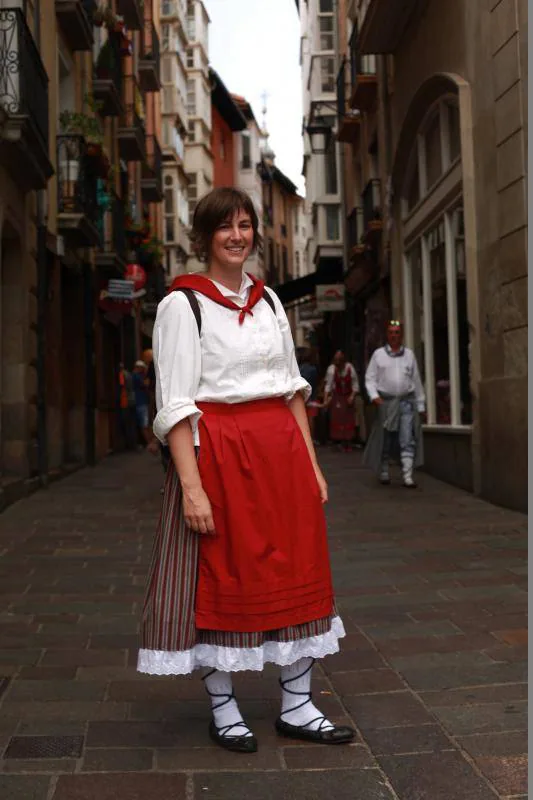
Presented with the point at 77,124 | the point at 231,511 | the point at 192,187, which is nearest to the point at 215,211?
the point at 231,511

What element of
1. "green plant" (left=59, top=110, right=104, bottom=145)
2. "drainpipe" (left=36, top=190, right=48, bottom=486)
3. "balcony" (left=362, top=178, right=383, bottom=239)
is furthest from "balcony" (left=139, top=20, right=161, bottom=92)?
"drainpipe" (left=36, top=190, right=48, bottom=486)

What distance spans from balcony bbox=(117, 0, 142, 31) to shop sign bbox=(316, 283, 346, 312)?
7793mm

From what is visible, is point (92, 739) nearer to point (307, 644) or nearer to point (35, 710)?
point (35, 710)

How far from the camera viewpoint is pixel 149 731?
142 inches

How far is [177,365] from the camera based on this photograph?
3332mm

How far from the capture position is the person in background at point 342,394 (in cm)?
1856

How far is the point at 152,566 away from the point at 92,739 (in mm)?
645

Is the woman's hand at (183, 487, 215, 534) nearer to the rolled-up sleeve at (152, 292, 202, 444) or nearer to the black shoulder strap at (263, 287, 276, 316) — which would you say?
the rolled-up sleeve at (152, 292, 202, 444)

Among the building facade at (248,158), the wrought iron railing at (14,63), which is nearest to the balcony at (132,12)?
the wrought iron railing at (14,63)

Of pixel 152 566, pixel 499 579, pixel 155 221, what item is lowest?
pixel 499 579

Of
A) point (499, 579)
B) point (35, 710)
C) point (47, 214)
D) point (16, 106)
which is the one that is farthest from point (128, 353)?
point (35, 710)

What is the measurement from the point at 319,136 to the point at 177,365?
29474mm

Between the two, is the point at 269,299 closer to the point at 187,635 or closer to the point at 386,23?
the point at 187,635

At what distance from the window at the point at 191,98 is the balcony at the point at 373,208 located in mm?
25490
